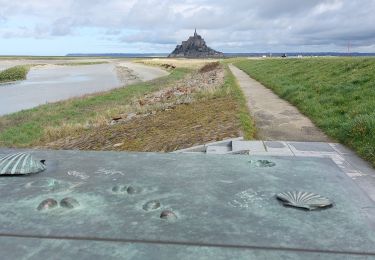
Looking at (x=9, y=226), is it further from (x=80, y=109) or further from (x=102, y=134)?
(x=80, y=109)

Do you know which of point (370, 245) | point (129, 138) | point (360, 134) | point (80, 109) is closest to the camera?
point (370, 245)

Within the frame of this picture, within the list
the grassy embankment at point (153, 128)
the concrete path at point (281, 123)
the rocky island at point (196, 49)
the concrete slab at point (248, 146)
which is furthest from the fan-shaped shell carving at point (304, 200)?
the rocky island at point (196, 49)

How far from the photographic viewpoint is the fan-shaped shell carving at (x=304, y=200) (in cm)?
216

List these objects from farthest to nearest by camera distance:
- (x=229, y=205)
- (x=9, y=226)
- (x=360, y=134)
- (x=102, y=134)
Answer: (x=102, y=134), (x=360, y=134), (x=229, y=205), (x=9, y=226)

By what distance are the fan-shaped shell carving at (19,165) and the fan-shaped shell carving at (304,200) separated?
57.8 inches

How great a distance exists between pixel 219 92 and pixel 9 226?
16.0 metres

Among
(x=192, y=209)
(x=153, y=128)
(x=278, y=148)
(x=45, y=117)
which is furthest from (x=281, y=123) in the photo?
(x=45, y=117)

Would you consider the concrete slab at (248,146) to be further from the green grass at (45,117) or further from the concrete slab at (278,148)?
the green grass at (45,117)

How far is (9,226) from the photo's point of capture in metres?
1.95

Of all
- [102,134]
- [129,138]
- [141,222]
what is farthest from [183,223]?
[102,134]

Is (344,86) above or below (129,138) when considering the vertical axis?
above

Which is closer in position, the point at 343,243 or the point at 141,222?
the point at 343,243

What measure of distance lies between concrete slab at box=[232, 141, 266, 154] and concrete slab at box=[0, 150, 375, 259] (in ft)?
15.0

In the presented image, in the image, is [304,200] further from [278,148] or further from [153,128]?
[153,128]
